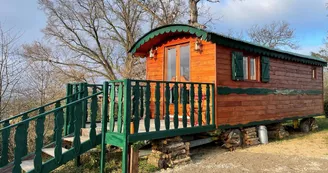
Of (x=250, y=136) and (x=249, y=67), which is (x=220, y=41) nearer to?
(x=249, y=67)

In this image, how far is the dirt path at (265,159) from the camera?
451 cm

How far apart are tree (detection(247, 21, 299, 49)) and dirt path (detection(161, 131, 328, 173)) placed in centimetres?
1917

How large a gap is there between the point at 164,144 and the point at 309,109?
23.0ft

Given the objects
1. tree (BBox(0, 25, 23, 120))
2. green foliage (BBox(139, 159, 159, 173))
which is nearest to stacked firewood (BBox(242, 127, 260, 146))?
green foliage (BBox(139, 159, 159, 173))

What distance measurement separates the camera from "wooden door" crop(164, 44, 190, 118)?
6.34 meters

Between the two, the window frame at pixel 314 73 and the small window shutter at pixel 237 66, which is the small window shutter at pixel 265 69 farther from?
the window frame at pixel 314 73

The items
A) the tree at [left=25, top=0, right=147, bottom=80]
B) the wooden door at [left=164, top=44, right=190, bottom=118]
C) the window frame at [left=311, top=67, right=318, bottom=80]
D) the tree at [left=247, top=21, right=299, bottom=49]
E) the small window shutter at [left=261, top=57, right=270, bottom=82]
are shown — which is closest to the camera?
the wooden door at [left=164, top=44, right=190, bottom=118]

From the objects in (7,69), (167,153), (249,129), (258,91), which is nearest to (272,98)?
(258,91)

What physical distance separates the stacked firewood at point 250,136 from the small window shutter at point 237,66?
144 cm

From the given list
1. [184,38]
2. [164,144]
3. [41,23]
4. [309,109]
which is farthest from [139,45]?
[41,23]

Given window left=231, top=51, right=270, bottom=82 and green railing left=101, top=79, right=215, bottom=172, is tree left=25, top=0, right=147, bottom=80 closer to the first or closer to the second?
window left=231, top=51, right=270, bottom=82

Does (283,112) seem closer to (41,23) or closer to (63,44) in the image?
(63,44)

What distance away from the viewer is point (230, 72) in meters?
5.82

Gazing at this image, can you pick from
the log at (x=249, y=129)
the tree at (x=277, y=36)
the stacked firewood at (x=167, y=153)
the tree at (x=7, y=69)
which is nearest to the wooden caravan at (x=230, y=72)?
the log at (x=249, y=129)
